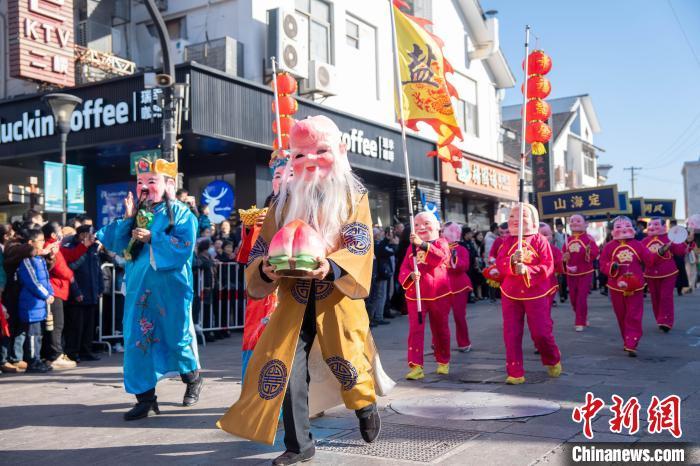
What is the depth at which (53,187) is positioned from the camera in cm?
1131

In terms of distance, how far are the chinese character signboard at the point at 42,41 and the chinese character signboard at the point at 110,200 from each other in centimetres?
280

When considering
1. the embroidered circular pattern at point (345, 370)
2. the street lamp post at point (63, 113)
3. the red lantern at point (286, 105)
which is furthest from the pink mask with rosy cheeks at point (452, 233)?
the street lamp post at point (63, 113)

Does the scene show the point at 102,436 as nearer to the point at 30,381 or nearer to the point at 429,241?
the point at 30,381

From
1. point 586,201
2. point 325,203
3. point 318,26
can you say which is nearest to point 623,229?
point 325,203

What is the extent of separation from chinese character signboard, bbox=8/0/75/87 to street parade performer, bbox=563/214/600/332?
1047 centimetres

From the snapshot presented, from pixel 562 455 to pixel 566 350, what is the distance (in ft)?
17.1

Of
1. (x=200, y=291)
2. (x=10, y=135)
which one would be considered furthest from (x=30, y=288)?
(x=10, y=135)

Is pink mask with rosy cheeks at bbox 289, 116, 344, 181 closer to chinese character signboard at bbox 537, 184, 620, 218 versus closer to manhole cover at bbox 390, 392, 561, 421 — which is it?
manhole cover at bbox 390, 392, 561, 421

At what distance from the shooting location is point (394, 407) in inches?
227

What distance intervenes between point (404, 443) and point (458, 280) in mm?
4351

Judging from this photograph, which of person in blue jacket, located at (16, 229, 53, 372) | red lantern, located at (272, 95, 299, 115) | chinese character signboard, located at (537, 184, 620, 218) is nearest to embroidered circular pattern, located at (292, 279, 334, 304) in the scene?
red lantern, located at (272, 95, 299, 115)

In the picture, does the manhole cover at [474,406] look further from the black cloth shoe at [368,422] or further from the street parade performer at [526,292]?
the black cloth shoe at [368,422]

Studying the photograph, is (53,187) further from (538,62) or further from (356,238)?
(356,238)

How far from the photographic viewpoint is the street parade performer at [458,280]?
27.9ft
